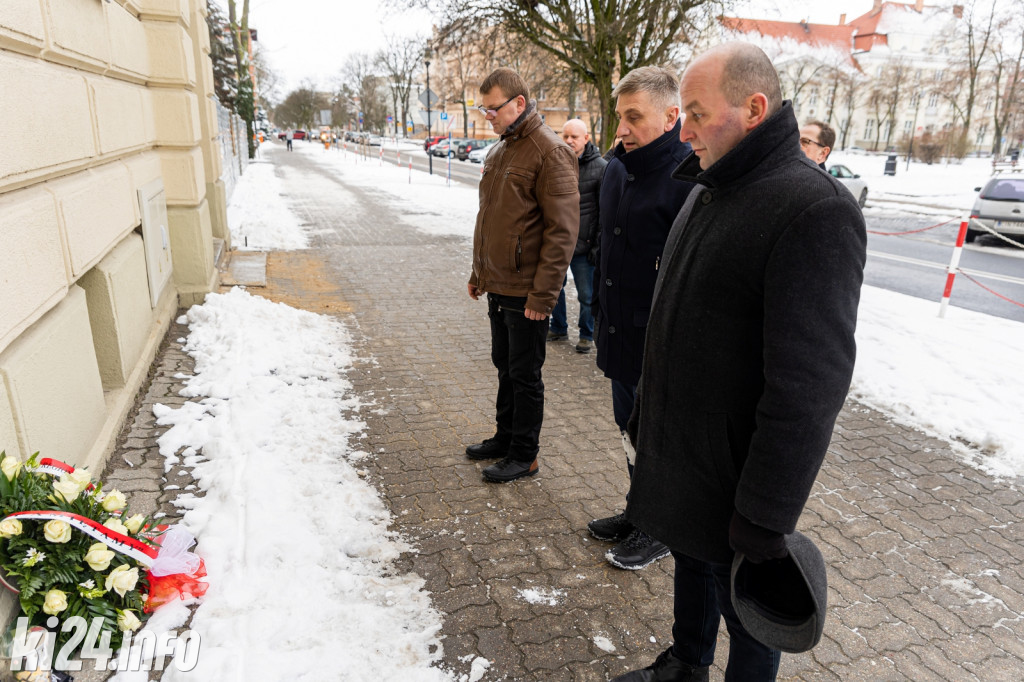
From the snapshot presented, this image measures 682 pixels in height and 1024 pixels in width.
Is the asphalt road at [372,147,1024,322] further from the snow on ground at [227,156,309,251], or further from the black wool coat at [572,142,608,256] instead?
the snow on ground at [227,156,309,251]

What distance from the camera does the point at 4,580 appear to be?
7.11ft

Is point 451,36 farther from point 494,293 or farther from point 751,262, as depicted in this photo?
point 751,262

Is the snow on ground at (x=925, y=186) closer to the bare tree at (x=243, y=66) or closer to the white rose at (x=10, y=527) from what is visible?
the white rose at (x=10, y=527)

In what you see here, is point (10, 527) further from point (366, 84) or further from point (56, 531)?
point (366, 84)

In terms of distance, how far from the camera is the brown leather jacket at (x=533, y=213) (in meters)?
3.55

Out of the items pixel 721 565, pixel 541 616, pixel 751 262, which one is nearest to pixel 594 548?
pixel 541 616

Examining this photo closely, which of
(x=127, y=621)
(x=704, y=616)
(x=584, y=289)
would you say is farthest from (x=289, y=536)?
(x=584, y=289)

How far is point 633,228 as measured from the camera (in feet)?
10.2

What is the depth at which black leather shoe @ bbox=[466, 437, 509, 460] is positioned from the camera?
423 centimetres

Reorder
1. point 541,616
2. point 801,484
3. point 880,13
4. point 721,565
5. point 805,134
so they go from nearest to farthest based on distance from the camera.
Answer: point 801,484 → point 721,565 → point 541,616 → point 805,134 → point 880,13

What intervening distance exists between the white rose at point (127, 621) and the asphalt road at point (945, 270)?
8856mm

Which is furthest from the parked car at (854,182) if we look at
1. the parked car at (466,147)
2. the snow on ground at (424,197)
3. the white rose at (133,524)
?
the parked car at (466,147)

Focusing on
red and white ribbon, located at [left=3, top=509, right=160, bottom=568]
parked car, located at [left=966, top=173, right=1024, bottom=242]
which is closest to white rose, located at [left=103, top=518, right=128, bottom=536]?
red and white ribbon, located at [left=3, top=509, right=160, bottom=568]

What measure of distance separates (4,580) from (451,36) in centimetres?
1440
